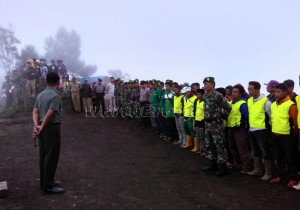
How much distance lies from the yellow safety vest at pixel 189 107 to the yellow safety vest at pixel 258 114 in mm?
2969

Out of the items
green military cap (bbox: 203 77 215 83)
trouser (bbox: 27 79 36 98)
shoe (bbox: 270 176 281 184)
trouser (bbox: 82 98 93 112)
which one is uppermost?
trouser (bbox: 27 79 36 98)

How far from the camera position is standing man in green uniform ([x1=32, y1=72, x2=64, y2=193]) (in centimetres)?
563

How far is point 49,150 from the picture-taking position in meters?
5.64

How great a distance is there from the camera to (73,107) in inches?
736

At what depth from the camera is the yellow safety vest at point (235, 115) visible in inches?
290

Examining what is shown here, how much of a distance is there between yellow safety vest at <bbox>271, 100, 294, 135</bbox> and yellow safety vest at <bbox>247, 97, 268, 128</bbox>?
388mm

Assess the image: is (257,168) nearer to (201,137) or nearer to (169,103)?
(201,137)

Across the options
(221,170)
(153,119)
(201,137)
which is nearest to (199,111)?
(201,137)

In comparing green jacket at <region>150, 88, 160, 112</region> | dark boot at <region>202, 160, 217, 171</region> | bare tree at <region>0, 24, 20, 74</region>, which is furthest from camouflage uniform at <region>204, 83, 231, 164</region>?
bare tree at <region>0, 24, 20, 74</region>

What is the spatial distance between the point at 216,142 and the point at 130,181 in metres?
2.25

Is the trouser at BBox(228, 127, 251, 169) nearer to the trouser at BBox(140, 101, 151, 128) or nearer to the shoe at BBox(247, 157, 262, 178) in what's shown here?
the shoe at BBox(247, 157, 262, 178)

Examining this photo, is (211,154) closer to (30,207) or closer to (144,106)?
(30,207)

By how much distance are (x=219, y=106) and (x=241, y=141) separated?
1.03m

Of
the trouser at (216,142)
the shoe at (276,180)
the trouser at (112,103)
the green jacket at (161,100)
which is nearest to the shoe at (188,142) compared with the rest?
the green jacket at (161,100)
